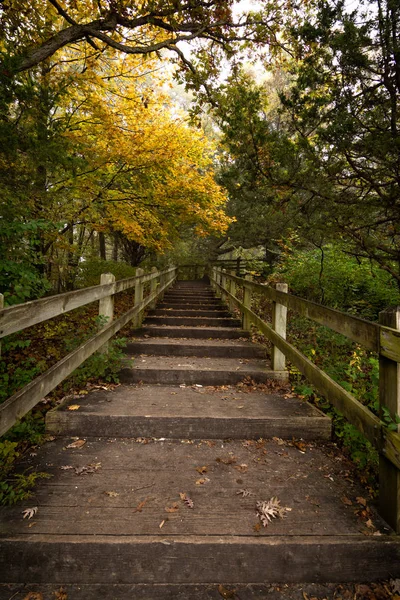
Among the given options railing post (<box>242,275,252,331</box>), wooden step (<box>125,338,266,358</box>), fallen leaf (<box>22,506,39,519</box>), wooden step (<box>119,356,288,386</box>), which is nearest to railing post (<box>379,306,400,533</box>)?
wooden step (<box>119,356,288,386</box>)

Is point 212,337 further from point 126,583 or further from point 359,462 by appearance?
point 126,583

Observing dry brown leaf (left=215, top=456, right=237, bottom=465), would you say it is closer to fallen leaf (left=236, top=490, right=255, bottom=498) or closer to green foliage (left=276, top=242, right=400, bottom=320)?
fallen leaf (left=236, top=490, right=255, bottom=498)

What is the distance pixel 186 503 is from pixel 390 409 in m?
1.52

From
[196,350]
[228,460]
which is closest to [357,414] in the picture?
[228,460]

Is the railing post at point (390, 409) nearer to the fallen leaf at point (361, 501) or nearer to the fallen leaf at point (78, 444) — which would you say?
the fallen leaf at point (361, 501)

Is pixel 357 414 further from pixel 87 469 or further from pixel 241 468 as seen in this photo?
pixel 87 469

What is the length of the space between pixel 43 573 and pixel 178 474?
1.02 m

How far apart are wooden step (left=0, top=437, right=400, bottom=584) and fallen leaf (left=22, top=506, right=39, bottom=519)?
3 cm

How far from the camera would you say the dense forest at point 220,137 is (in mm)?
3670

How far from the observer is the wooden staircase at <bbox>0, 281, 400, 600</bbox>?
175 centimetres

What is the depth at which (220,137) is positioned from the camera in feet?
18.8

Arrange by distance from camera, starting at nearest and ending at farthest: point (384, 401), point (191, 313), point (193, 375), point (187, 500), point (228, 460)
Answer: point (384, 401) < point (187, 500) < point (228, 460) < point (193, 375) < point (191, 313)

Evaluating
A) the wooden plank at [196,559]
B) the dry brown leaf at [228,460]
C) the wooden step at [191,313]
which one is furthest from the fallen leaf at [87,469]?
the wooden step at [191,313]

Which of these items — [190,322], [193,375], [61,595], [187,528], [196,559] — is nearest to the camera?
[61,595]
